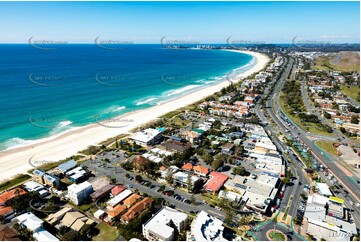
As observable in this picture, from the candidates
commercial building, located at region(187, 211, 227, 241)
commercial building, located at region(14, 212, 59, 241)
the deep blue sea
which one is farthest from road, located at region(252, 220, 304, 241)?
the deep blue sea

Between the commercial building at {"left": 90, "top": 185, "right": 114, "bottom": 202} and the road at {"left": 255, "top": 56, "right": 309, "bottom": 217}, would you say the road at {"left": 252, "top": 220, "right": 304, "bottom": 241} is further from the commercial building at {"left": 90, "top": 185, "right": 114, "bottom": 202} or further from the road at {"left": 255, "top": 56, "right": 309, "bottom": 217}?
the commercial building at {"left": 90, "top": 185, "right": 114, "bottom": 202}

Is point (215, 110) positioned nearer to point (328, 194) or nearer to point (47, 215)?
point (328, 194)

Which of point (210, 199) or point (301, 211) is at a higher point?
point (301, 211)

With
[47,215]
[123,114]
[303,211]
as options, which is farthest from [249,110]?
[47,215]

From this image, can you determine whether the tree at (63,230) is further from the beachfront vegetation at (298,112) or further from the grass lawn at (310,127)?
the beachfront vegetation at (298,112)

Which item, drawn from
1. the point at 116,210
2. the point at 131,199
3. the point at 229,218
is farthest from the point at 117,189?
the point at 229,218

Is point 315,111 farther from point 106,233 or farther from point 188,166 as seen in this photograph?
point 106,233
